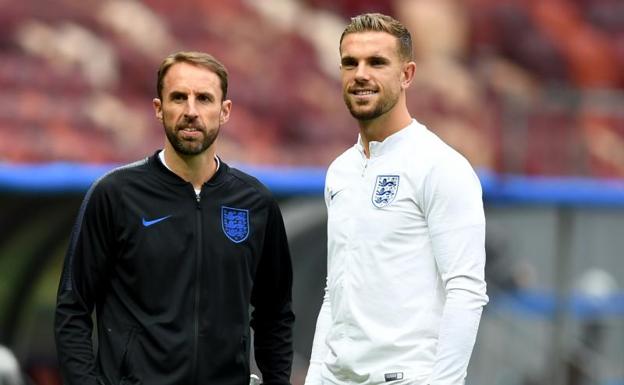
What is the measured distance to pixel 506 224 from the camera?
12.9 meters

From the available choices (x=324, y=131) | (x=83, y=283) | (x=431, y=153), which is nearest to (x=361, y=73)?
(x=431, y=153)

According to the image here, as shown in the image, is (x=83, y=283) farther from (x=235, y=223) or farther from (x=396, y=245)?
(x=396, y=245)

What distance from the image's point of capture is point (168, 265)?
3910 mm

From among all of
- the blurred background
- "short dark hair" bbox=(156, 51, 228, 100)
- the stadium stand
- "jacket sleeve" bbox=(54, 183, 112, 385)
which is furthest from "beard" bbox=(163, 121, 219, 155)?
the stadium stand

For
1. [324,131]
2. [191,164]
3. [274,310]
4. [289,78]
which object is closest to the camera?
[191,164]

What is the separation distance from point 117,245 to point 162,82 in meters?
0.43

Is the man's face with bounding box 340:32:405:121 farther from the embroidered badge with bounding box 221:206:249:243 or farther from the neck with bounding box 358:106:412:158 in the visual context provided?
the embroidered badge with bounding box 221:206:249:243

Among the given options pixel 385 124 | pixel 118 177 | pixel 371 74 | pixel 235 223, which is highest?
pixel 371 74

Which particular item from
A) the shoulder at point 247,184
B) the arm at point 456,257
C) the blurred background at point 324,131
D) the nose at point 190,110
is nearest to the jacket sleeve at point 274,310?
the shoulder at point 247,184

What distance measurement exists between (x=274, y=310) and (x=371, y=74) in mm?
749

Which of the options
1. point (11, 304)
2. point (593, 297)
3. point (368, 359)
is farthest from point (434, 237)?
point (593, 297)

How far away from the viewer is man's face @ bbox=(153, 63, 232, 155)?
3.90m

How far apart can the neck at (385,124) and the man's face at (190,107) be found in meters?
0.38

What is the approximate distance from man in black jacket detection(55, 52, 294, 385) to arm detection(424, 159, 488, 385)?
531 millimetres
